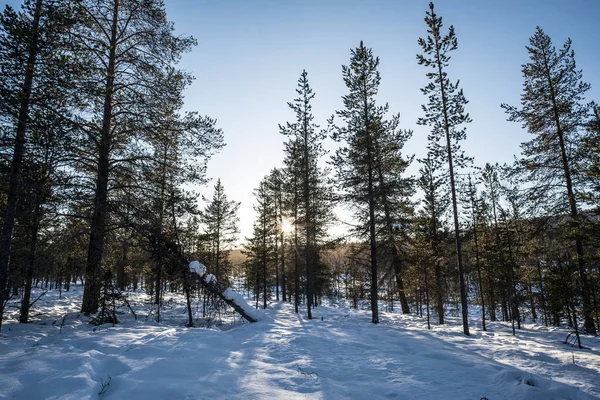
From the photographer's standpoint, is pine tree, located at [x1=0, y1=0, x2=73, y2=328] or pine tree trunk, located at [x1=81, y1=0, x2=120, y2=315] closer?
pine tree, located at [x1=0, y1=0, x2=73, y2=328]

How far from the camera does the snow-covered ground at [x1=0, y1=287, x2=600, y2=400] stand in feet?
13.3

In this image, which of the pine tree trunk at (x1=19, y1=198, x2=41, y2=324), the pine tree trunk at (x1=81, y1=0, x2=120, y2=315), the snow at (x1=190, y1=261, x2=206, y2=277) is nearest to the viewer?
the pine tree trunk at (x1=19, y1=198, x2=41, y2=324)

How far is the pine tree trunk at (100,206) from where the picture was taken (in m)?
8.95

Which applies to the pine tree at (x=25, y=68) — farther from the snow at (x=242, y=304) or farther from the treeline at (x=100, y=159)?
the snow at (x=242, y=304)

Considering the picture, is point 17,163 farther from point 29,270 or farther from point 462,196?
point 462,196

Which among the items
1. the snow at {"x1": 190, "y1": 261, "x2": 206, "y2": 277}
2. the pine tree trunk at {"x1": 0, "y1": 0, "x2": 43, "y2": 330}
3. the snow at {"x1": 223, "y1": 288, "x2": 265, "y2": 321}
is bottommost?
the snow at {"x1": 223, "y1": 288, "x2": 265, "y2": 321}

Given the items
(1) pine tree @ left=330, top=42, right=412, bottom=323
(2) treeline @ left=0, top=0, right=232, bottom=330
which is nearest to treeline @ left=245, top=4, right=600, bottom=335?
(1) pine tree @ left=330, top=42, right=412, bottom=323

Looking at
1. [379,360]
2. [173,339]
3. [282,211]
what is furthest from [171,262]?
[282,211]

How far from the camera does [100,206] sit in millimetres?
8781

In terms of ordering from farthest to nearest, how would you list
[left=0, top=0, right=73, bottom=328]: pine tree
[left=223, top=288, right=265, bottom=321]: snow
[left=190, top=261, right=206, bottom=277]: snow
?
[left=223, top=288, right=265, bottom=321]: snow < [left=190, top=261, right=206, bottom=277]: snow < [left=0, top=0, right=73, bottom=328]: pine tree

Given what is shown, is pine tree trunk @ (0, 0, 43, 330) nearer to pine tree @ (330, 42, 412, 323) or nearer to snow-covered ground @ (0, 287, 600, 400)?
snow-covered ground @ (0, 287, 600, 400)

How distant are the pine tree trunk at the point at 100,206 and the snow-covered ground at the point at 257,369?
1.41 m

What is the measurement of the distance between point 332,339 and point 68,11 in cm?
1195

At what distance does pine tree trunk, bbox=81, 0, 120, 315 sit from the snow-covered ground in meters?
1.41
